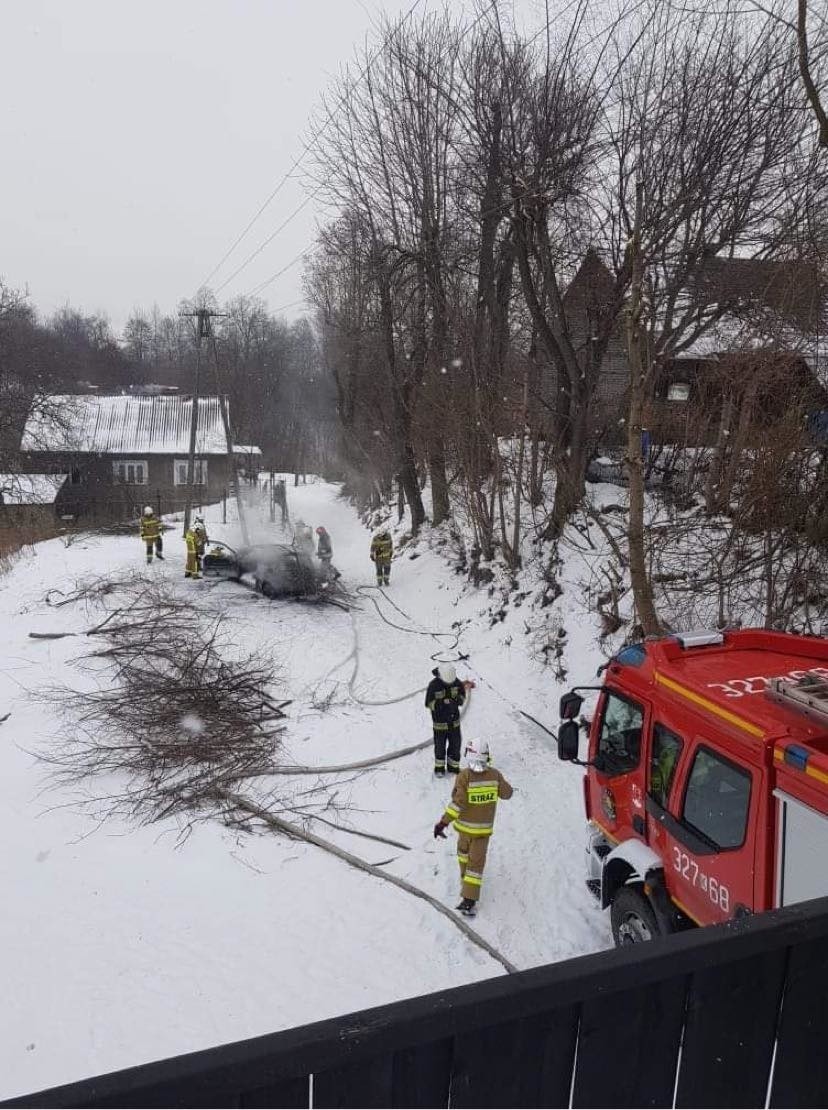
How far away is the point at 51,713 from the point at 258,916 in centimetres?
584

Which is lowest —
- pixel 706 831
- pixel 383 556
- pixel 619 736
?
pixel 383 556

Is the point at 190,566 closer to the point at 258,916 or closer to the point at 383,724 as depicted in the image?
the point at 383,724

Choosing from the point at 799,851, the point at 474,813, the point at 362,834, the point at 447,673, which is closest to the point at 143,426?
the point at 447,673

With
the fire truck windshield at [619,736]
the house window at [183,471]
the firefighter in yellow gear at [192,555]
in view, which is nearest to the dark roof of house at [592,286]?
the fire truck windshield at [619,736]

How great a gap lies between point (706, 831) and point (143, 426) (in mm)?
47586

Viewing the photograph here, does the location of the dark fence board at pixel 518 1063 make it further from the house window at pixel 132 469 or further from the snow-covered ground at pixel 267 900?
the house window at pixel 132 469

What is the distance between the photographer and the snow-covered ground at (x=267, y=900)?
5.10 metres

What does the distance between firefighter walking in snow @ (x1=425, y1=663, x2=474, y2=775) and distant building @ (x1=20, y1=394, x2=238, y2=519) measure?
116 feet

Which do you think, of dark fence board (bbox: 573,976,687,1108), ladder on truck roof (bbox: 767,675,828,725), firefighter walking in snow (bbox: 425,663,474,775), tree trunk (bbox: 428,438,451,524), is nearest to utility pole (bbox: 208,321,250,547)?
tree trunk (bbox: 428,438,451,524)

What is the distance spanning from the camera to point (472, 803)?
20.8 feet

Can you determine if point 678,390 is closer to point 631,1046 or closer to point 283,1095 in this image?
point 631,1046

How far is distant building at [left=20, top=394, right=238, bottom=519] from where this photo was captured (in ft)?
137

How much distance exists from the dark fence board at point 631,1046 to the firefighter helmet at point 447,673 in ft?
22.6

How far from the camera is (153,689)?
1085cm
